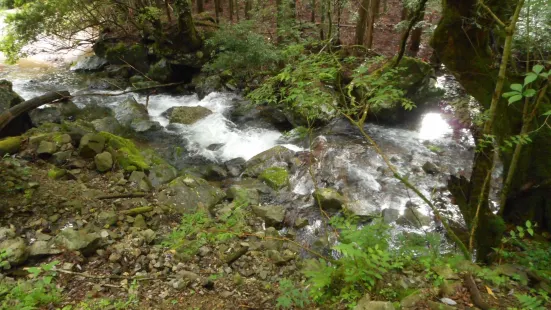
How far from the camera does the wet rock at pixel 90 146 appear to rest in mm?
6020

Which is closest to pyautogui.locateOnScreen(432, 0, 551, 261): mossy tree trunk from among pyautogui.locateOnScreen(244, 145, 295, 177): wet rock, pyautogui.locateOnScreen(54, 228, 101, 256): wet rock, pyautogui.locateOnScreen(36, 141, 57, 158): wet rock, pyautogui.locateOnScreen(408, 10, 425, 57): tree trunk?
pyautogui.locateOnScreen(244, 145, 295, 177): wet rock

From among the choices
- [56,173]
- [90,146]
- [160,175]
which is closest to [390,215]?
[160,175]

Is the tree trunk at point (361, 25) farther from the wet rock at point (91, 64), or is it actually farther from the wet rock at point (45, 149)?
the wet rock at point (91, 64)

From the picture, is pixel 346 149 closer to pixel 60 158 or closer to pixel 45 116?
pixel 60 158

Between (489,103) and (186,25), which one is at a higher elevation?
(186,25)

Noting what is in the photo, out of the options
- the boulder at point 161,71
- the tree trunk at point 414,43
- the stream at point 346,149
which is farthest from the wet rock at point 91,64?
the tree trunk at point 414,43

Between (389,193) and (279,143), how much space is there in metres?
3.55

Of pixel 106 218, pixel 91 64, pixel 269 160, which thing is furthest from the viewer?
pixel 91 64

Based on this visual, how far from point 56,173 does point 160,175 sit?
1.70 m

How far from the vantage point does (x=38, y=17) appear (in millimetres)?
11320

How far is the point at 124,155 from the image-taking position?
6328mm

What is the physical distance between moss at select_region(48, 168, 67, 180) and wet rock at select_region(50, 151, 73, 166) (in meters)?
0.39

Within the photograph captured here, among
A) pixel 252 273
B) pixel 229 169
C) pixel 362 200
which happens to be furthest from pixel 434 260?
pixel 229 169

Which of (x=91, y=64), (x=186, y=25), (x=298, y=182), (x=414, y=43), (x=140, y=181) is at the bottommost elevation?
(x=298, y=182)
